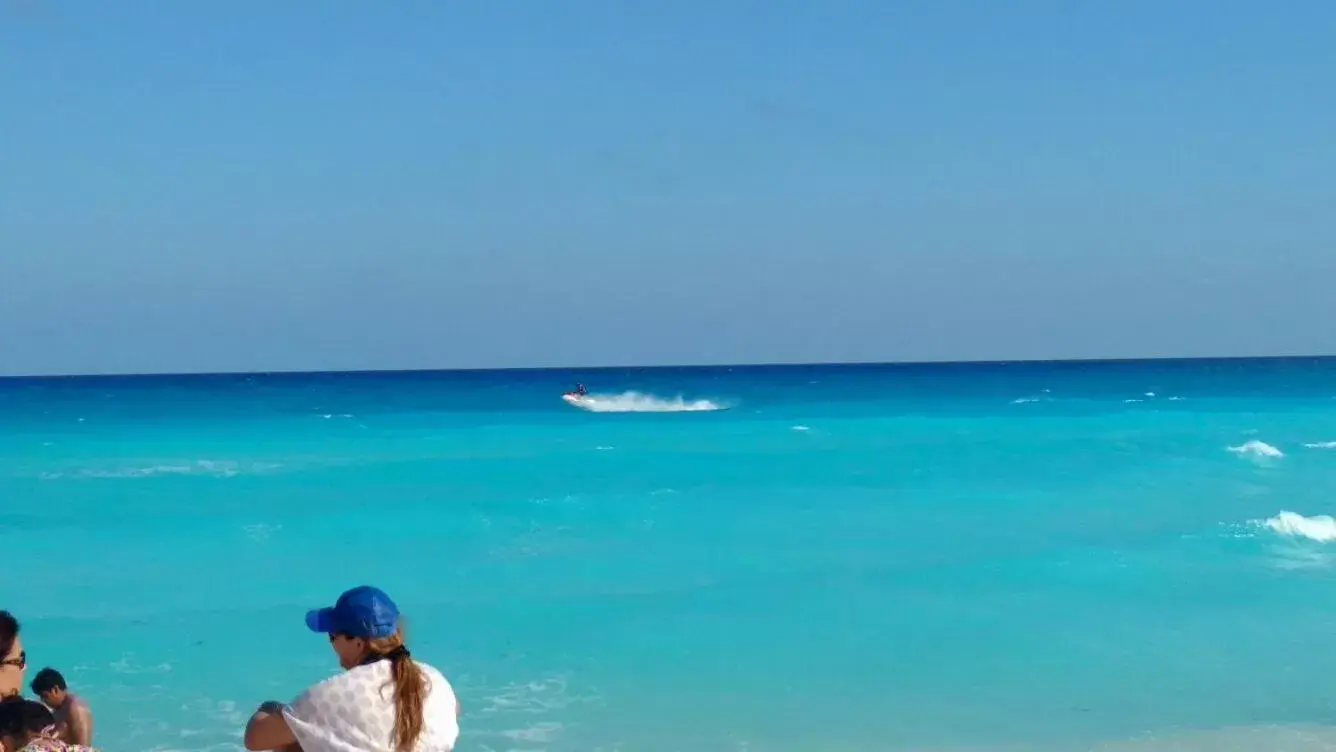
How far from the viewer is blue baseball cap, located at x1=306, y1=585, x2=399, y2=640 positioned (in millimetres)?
3389

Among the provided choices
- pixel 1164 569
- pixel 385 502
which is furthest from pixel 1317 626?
pixel 385 502

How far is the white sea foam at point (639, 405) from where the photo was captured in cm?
5207

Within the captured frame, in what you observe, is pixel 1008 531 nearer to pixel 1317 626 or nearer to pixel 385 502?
pixel 1317 626

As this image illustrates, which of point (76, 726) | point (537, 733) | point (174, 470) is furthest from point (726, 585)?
point (174, 470)

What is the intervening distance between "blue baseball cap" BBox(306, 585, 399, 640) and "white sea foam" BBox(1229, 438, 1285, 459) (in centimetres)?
2715

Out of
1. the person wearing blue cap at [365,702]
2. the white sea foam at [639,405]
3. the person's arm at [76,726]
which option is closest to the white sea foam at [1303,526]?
the person's arm at [76,726]

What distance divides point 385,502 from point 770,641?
11868 mm

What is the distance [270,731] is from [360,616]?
1.24 ft

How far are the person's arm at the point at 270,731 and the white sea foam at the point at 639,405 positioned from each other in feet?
156

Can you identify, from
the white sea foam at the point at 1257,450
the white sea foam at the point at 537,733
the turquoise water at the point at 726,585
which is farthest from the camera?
the white sea foam at the point at 1257,450

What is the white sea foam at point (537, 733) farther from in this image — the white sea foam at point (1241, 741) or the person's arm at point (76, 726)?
the white sea foam at point (1241, 741)

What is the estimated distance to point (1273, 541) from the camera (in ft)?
52.7

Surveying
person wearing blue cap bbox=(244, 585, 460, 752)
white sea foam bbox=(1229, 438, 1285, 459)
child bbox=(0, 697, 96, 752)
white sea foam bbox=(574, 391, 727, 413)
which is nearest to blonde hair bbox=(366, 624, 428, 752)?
person wearing blue cap bbox=(244, 585, 460, 752)

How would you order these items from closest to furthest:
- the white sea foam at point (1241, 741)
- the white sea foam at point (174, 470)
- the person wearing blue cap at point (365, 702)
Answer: the person wearing blue cap at point (365, 702)
the white sea foam at point (1241, 741)
the white sea foam at point (174, 470)
